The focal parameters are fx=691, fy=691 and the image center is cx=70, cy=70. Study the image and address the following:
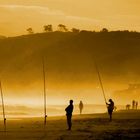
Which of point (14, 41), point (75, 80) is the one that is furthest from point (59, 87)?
point (14, 41)

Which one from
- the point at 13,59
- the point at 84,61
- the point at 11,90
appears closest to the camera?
the point at 11,90

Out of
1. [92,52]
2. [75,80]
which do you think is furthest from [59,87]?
[92,52]

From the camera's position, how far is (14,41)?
19438 centimetres

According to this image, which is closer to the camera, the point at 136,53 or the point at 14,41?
the point at 136,53

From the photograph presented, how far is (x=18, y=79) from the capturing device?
17050 cm

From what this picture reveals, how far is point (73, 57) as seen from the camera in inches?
6836

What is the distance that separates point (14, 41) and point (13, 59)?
1231 cm

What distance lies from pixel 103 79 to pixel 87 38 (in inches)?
991

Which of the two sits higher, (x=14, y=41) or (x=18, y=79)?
(x=14, y=41)

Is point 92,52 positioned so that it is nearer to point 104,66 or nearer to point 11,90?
point 104,66

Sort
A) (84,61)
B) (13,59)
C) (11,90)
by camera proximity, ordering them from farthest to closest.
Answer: (13,59) → (84,61) → (11,90)

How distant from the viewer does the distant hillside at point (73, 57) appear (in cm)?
16425

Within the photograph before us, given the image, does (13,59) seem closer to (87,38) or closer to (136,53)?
(87,38)

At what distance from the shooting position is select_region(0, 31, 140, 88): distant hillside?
164250 mm
